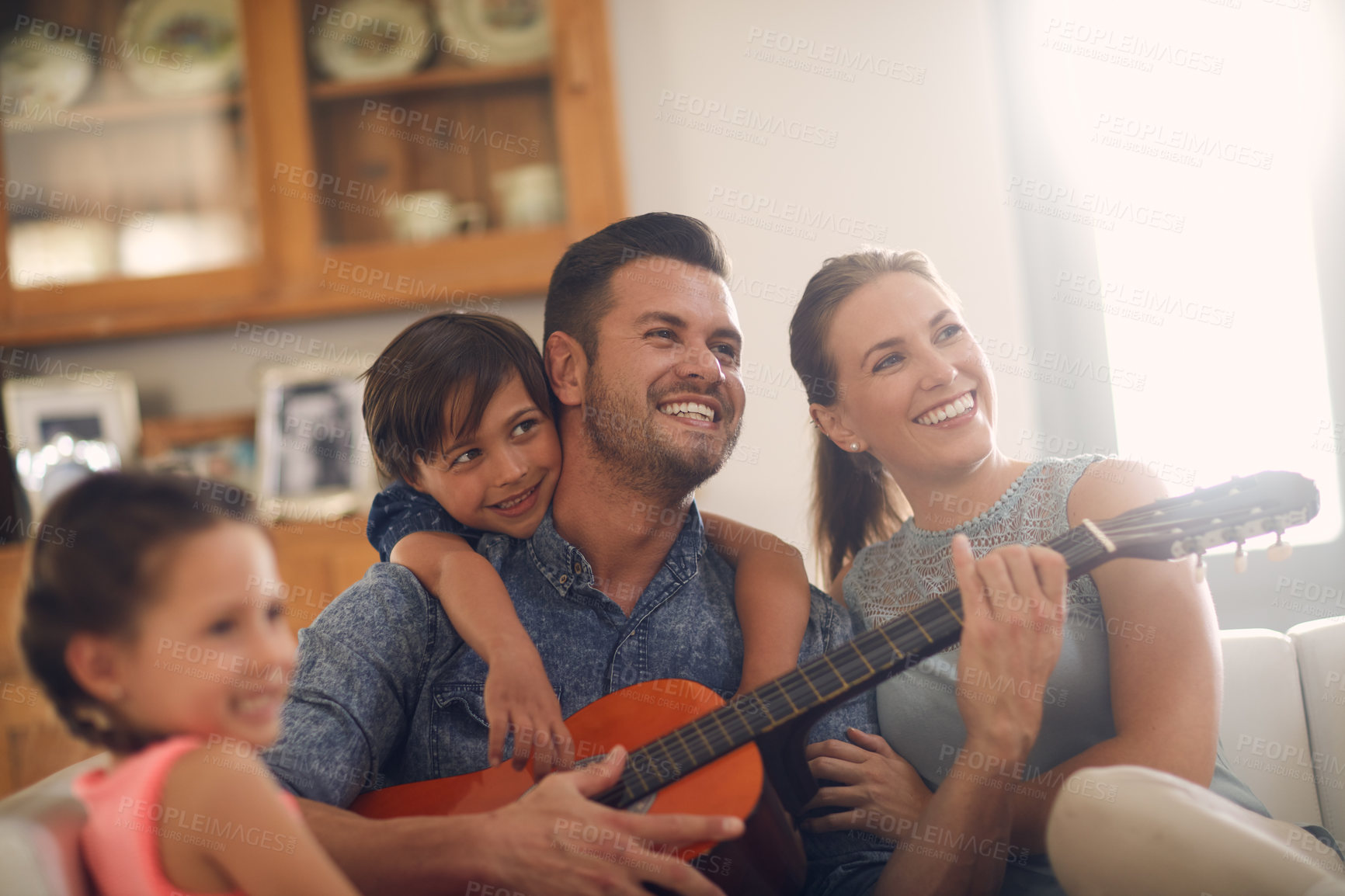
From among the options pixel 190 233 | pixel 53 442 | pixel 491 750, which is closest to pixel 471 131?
pixel 190 233

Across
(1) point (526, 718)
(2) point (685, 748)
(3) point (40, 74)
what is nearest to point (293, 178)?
(3) point (40, 74)

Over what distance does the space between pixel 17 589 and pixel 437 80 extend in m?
1.64

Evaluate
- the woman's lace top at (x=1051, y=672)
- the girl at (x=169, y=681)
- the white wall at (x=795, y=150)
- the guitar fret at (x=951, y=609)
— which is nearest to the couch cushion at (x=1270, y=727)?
the woman's lace top at (x=1051, y=672)

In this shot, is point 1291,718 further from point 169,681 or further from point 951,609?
point 169,681

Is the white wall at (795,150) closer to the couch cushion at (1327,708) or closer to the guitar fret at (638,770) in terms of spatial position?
the couch cushion at (1327,708)

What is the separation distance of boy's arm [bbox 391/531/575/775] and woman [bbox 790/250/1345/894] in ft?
1.23

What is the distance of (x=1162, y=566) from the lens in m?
1.13

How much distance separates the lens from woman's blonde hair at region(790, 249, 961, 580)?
144 centimetres

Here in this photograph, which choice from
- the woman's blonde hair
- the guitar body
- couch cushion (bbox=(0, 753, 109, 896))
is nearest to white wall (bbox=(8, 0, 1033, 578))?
the woman's blonde hair

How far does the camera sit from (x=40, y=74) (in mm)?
2479

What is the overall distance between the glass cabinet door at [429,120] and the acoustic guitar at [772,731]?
1.63 m

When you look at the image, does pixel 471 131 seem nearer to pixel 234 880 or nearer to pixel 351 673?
pixel 351 673

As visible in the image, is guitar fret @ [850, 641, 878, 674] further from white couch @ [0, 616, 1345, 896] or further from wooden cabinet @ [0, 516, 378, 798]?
wooden cabinet @ [0, 516, 378, 798]

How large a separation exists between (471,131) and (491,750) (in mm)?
1945
